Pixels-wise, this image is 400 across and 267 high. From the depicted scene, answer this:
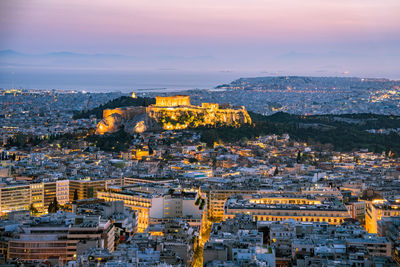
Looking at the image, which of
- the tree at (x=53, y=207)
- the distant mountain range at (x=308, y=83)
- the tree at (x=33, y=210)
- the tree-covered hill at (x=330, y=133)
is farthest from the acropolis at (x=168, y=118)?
the distant mountain range at (x=308, y=83)

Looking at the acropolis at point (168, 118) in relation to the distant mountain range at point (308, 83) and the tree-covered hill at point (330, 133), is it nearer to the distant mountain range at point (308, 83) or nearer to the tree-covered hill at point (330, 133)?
the tree-covered hill at point (330, 133)

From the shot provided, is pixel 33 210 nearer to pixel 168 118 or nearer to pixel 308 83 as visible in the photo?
pixel 168 118

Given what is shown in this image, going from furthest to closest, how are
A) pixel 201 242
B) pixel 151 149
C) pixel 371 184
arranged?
1. pixel 151 149
2. pixel 371 184
3. pixel 201 242

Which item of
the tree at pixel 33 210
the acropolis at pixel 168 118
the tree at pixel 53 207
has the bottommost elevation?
the tree at pixel 33 210

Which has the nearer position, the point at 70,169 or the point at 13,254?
the point at 13,254

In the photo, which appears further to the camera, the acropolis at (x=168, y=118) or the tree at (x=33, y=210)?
the acropolis at (x=168, y=118)

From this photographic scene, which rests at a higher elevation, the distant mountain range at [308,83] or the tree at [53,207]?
the distant mountain range at [308,83]

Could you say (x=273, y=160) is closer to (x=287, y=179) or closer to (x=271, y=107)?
(x=287, y=179)

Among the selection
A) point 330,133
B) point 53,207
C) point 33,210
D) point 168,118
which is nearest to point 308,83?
point 168,118

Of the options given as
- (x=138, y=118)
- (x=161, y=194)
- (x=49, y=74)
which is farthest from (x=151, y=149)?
(x=49, y=74)
